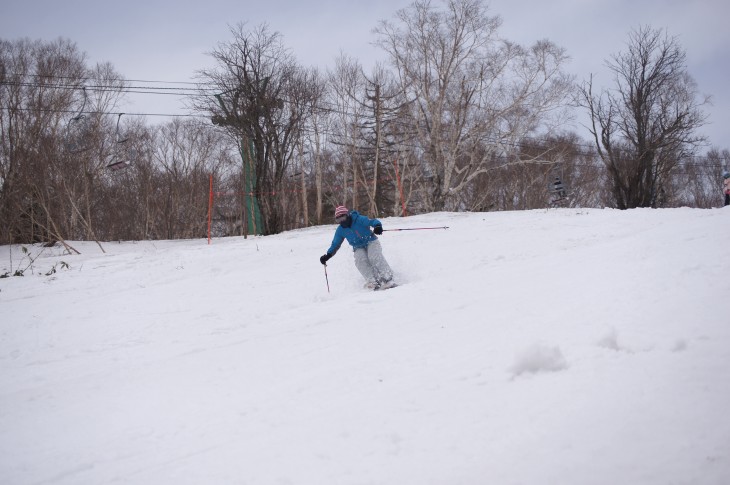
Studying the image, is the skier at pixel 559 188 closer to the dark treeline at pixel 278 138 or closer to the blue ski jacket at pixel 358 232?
the dark treeline at pixel 278 138

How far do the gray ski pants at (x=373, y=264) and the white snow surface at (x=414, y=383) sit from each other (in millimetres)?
1376

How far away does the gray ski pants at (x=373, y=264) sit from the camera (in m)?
7.96

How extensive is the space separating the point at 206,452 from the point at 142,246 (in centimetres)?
1460

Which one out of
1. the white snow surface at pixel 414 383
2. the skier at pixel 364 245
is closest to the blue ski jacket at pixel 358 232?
the skier at pixel 364 245

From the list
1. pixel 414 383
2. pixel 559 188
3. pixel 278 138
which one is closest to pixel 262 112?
pixel 278 138

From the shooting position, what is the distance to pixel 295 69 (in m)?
17.3

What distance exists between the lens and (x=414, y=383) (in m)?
3.32

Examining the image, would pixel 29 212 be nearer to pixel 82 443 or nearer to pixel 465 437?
pixel 82 443

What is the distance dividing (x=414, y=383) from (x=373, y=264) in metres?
4.82

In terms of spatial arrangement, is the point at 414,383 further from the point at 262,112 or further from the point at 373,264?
the point at 262,112

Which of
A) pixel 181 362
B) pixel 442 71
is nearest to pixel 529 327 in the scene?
pixel 181 362

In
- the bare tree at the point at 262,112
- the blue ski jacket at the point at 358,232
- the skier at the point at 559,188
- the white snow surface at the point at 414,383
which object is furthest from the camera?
the skier at the point at 559,188

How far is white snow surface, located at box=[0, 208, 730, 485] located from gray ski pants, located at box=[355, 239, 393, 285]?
1.38 meters

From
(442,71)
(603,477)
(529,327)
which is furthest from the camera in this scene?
(442,71)
